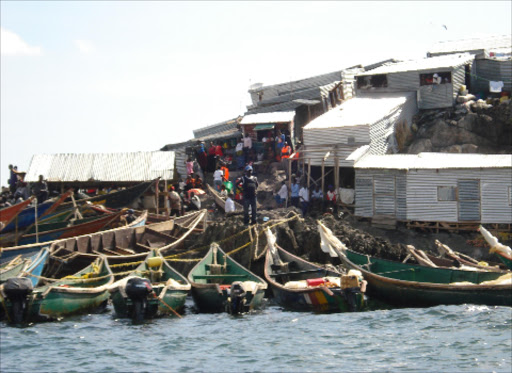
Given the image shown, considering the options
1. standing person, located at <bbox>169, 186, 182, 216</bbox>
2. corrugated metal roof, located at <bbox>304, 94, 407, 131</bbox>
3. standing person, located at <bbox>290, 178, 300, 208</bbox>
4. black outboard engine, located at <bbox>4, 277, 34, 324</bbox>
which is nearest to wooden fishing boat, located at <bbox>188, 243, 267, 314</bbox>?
black outboard engine, located at <bbox>4, 277, 34, 324</bbox>

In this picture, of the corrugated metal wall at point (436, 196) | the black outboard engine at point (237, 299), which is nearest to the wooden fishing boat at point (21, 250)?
the black outboard engine at point (237, 299)

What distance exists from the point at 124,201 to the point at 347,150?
10149 mm

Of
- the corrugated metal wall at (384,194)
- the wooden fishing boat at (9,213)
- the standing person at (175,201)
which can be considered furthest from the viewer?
the standing person at (175,201)

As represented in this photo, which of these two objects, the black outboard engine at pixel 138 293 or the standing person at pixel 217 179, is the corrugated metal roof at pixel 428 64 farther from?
the black outboard engine at pixel 138 293

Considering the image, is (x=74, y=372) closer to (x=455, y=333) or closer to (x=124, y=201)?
(x=455, y=333)

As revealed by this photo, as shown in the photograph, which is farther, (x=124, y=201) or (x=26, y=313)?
(x=124, y=201)

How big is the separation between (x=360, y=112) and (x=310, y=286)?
17192 mm

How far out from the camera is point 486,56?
49969mm

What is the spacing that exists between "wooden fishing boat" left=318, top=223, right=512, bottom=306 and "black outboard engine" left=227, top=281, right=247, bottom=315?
429 centimetres

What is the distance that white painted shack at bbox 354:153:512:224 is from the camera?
109ft

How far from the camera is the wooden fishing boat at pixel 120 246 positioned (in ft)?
103

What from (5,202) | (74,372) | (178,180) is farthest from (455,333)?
(5,202)

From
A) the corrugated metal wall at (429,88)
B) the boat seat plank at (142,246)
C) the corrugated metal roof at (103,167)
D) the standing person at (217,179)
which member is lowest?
the boat seat plank at (142,246)

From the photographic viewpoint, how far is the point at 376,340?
22578 mm
